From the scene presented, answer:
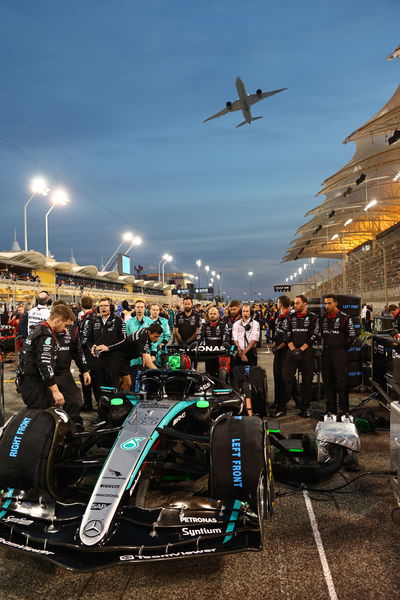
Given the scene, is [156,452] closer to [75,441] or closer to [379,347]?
[75,441]

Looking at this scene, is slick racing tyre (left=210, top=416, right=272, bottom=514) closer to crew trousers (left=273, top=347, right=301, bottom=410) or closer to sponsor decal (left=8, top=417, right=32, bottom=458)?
sponsor decal (left=8, top=417, right=32, bottom=458)

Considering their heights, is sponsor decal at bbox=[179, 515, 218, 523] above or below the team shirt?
below

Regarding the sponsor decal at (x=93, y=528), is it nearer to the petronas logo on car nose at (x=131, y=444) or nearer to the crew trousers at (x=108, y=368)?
the petronas logo on car nose at (x=131, y=444)

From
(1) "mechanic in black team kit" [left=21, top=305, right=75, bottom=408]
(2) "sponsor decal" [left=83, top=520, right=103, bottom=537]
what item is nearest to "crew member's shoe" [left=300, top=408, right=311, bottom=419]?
(1) "mechanic in black team kit" [left=21, top=305, right=75, bottom=408]

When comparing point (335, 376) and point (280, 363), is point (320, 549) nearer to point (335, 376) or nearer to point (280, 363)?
point (335, 376)

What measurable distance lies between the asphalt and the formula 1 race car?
1.14ft

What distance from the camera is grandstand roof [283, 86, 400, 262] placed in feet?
63.5

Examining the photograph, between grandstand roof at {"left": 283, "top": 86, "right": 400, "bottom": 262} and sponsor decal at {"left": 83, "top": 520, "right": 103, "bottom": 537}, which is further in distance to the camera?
grandstand roof at {"left": 283, "top": 86, "right": 400, "bottom": 262}

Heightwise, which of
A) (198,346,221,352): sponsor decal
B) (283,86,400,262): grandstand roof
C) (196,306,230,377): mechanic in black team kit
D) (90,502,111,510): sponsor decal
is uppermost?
(283,86,400,262): grandstand roof

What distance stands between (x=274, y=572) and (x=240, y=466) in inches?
26.3

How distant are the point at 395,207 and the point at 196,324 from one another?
65.1 feet

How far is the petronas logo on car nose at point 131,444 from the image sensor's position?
11.6ft

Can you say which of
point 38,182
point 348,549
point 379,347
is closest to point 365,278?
point 379,347

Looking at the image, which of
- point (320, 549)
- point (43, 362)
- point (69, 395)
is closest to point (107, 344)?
point (69, 395)
